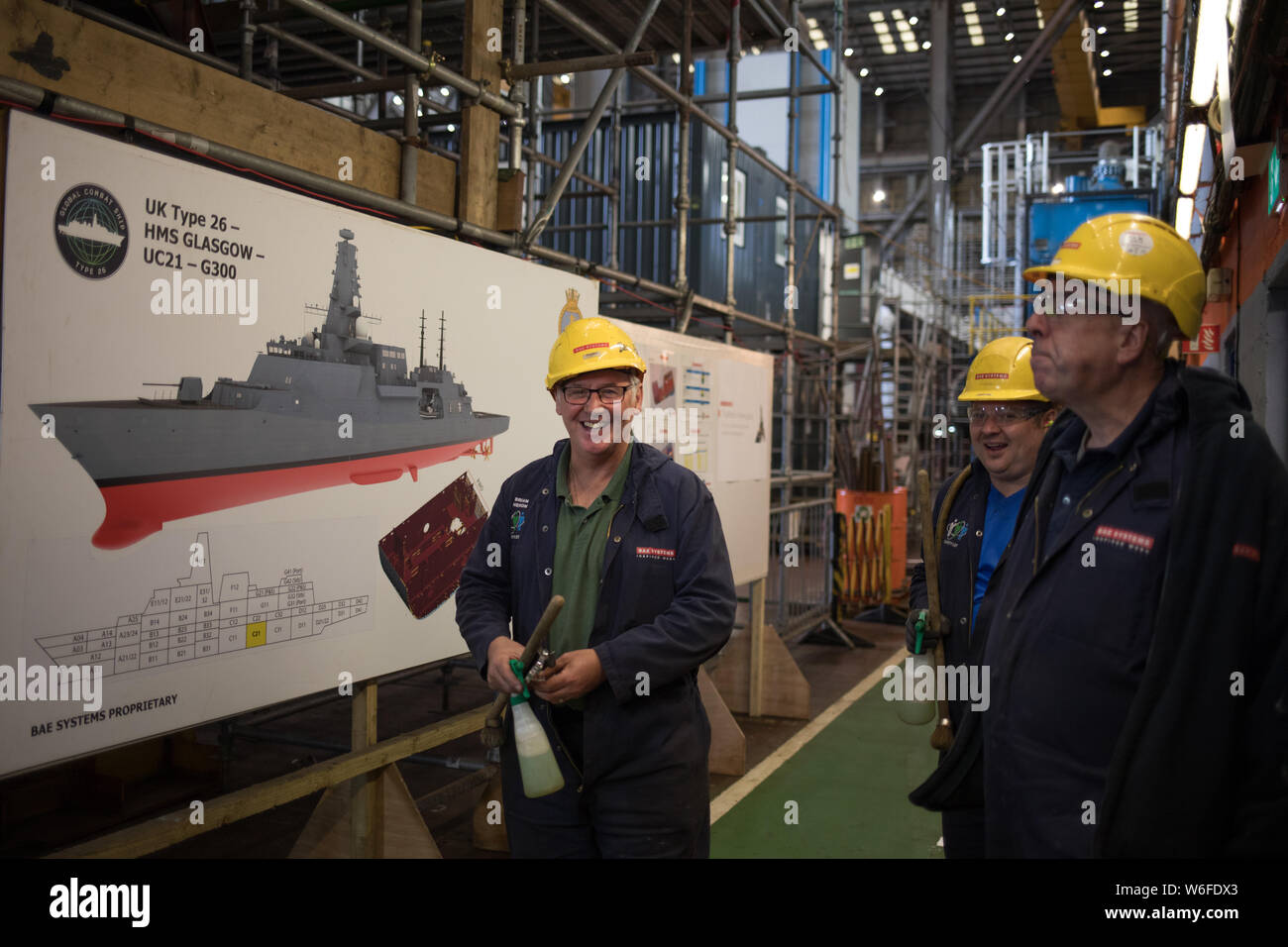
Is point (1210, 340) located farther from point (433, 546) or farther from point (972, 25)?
point (972, 25)

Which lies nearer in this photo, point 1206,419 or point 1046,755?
point 1206,419

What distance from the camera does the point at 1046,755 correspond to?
2.23 metres

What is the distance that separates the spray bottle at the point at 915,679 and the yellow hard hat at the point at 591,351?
151 centimetres

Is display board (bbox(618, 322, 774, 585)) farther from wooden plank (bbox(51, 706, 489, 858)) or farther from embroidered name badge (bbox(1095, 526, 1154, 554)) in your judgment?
embroidered name badge (bbox(1095, 526, 1154, 554))

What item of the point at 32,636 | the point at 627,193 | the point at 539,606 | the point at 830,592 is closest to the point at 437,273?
the point at 539,606

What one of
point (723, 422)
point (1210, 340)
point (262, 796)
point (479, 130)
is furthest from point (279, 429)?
point (1210, 340)

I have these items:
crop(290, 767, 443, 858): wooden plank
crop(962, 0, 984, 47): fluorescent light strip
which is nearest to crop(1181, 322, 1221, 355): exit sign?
crop(290, 767, 443, 858): wooden plank

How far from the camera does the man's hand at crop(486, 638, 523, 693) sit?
2.89 m

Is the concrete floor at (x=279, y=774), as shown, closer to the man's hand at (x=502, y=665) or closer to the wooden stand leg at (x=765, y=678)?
the wooden stand leg at (x=765, y=678)

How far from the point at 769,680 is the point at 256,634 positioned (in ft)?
19.0

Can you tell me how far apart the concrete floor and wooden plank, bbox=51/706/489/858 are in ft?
1.30

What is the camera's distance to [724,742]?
274 inches
